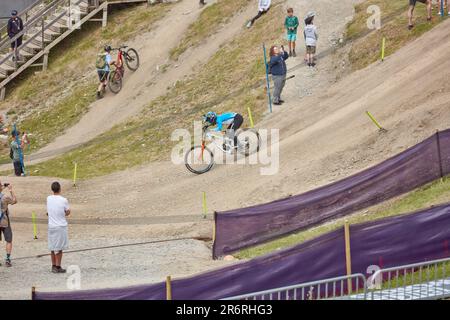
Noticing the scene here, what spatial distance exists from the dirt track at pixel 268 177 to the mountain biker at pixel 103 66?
7.49 meters

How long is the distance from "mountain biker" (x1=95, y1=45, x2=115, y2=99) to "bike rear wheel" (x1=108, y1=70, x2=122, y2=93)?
0.18 meters

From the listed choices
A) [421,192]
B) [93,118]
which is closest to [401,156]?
[421,192]

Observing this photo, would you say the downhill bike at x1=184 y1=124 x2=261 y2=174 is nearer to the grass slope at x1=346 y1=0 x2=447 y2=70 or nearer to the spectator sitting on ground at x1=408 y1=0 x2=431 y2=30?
the grass slope at x1=346 y1=0 x2=447 y2=70

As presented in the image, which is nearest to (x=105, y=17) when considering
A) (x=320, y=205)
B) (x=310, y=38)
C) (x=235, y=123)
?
(x=310, y=38)

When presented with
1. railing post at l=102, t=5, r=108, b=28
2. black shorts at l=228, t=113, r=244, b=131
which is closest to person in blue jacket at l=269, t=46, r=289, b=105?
black shorts at l=228, t=113, r=244, b=131

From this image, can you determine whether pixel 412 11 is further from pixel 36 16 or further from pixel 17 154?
pixel 36 16

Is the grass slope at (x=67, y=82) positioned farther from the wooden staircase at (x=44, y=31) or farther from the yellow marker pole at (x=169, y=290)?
the yellow marker pole at (x=169, y=290)

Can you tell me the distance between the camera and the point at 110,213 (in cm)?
2461

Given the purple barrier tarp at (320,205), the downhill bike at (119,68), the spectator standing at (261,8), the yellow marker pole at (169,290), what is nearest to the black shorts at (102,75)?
the downhill bike at (119,68)

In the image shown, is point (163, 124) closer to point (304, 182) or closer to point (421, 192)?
point (304, 182)

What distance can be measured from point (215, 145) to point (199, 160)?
2.06 feet

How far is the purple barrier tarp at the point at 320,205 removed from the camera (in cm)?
1883

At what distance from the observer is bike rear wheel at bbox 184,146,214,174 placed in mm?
25109
